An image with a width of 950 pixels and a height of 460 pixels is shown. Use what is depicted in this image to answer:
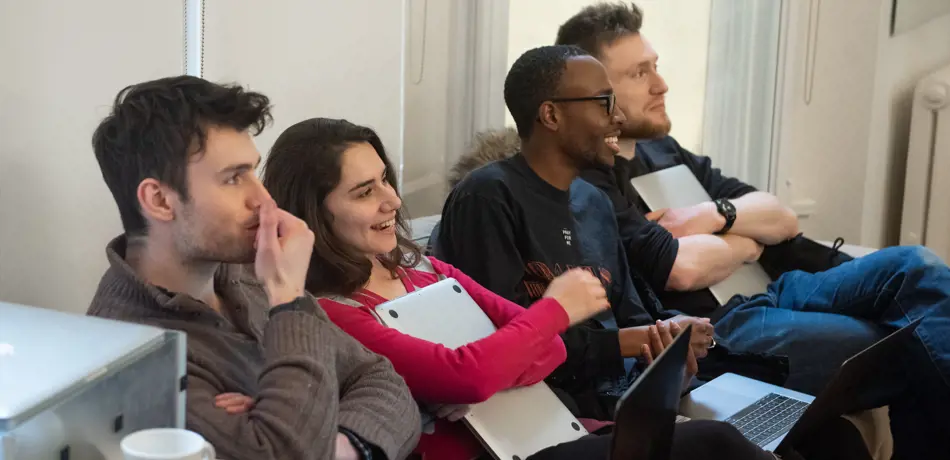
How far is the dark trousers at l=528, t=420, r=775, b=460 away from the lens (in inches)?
48.3

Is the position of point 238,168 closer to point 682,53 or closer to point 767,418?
point 767,418

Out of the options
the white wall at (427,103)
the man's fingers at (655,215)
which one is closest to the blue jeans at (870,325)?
the man's fingers at (655,215)

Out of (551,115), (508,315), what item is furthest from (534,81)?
(508,315)

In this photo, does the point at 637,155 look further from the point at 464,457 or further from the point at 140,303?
the point at 140,303

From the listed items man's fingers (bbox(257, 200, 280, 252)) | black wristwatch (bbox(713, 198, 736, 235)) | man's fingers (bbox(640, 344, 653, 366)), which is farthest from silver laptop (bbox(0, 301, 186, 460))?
black wristwatch (bbox(713, 198, 736, 235))

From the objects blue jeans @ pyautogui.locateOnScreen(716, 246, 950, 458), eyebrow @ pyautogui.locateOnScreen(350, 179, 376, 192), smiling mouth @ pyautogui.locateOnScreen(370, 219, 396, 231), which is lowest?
blue jeans @ pyautogui.locateOnScreen(716, 246, 950, 458)

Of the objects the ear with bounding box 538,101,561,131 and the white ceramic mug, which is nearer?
the white ceramic mug

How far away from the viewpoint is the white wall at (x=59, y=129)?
3.83 feet

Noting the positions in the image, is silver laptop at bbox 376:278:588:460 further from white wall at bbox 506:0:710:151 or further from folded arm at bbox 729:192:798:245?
white wall at bbox 506:0:710:151

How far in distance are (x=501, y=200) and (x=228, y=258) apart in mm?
658

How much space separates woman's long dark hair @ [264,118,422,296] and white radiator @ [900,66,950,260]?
2.62 m

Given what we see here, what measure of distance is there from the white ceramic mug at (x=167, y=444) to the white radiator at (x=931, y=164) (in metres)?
3.14

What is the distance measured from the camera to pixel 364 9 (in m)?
1.84

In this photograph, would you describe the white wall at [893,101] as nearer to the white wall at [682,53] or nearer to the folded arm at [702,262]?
the white wall at [682,53]
